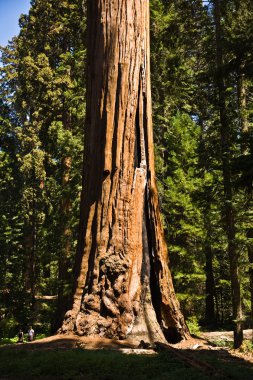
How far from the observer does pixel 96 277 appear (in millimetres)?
6367

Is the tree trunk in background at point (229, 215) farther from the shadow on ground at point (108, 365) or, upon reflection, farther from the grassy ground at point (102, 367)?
the grassy ground at point (102, 367)

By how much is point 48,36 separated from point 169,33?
29.0 ft

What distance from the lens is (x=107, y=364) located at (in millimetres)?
4668

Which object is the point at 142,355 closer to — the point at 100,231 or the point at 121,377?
the point at 121,377

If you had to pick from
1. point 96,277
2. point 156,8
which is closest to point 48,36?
point 156,8

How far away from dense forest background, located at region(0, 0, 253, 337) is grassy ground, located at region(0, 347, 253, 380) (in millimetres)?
6957

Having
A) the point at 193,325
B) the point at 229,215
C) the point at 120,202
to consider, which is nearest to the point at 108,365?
the point at 120,202

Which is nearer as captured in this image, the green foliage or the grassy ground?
the grassy ground

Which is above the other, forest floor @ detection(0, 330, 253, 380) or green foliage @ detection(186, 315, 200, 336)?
forest floor @ detection(0, 330, 253, 380)

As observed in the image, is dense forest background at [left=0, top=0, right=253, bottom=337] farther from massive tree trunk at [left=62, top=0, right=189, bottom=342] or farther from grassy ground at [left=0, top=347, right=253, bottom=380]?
grassy ground at [left=0, top=347, right=253, bottom=380]

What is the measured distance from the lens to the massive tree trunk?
247 inches

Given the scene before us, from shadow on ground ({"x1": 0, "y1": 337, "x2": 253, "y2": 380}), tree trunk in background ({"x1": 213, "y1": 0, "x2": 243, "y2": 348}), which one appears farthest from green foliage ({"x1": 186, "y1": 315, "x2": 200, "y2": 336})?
shadow on ground ({"x1": 0, "y1": 337, "x2": 253, "y2": 380})

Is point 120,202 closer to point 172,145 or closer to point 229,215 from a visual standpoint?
point 229,215

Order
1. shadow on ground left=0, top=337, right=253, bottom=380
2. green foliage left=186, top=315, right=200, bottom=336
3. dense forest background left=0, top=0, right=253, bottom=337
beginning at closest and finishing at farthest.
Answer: shadow on ground left=0, top=337, right=253, bottom=380, dense forest background left=0, top=0, right=253, bottom=337, green foliage left=186, top=315, right=200, bottom=336
